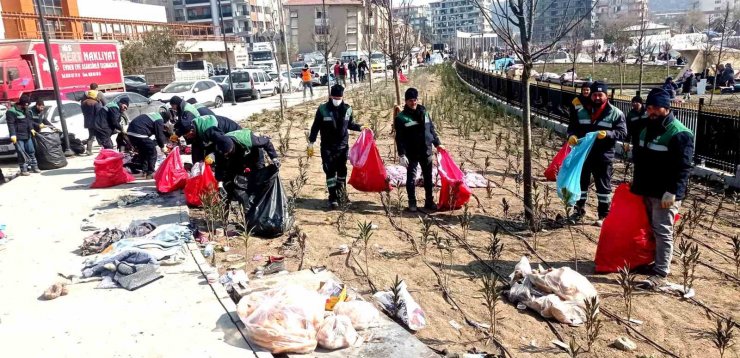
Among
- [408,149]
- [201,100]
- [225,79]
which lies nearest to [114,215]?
[408,149]

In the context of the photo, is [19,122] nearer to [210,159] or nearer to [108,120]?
[108,120]

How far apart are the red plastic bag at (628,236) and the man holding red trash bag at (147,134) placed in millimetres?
6721

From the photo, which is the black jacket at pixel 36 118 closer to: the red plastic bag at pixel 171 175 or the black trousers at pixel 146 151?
the black trousers at pixel 146 151

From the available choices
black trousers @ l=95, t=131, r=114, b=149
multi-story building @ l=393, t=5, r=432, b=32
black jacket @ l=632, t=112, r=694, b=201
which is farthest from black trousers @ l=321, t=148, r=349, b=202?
multi-story building @ l=393, t=5, r=432, b=32

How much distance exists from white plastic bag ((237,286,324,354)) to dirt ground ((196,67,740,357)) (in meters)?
0.87

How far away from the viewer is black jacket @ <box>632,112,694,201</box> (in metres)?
4.79

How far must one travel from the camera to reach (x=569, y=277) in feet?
14.9

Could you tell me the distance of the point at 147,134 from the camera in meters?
9.08

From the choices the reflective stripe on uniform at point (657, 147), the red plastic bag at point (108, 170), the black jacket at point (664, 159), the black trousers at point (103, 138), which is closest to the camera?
the black jacket at point (664, 159)

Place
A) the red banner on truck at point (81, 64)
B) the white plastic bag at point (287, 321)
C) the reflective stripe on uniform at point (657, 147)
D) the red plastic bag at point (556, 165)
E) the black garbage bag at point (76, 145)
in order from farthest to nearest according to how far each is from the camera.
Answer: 1. the red banner on truck at point (81, 64)
2. the black garbage bag at point (76, 145)
3. the red plastic bag at point (556, 165)
4. the reflective stripe on uniform at point (657, 147)
5. the white plastic bag at point (287, 321)

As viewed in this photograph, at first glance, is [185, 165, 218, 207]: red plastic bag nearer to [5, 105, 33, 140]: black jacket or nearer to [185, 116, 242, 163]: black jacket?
[185, 116, 242, 163]: black jacket

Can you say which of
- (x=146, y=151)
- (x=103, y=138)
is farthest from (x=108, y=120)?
(x=146, y=151)

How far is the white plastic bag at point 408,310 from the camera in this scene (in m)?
4.27

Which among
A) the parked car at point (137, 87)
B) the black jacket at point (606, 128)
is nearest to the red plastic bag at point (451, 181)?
the black jacket at point (606, 128)
